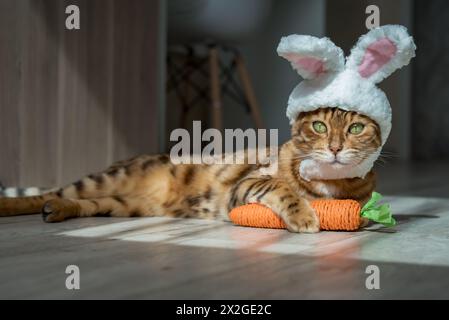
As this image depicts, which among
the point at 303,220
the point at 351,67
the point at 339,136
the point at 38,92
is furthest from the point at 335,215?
the point at 38,92

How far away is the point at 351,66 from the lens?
64.2 inches

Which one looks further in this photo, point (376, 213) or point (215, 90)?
point (215, 90)

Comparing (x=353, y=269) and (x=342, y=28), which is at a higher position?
(x=342, y=28)

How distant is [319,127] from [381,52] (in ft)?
0.75

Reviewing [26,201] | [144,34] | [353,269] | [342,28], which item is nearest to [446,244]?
[353,269]

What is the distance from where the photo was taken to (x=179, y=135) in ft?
13.0

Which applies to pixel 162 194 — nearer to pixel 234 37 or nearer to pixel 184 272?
pixel 184 272

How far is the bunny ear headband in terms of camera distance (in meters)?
1.57

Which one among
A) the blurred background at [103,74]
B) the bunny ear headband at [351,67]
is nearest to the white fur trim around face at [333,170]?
the bunny ear headband at [351,67]

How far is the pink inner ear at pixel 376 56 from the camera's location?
5.16 feet

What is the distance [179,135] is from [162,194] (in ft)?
6.48

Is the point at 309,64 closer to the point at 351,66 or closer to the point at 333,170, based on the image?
the point at 351,66

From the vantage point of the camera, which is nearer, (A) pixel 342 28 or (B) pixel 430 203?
(B) pixel 430 203

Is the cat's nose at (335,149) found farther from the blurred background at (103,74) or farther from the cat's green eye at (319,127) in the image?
the blurred background at (103,74)
